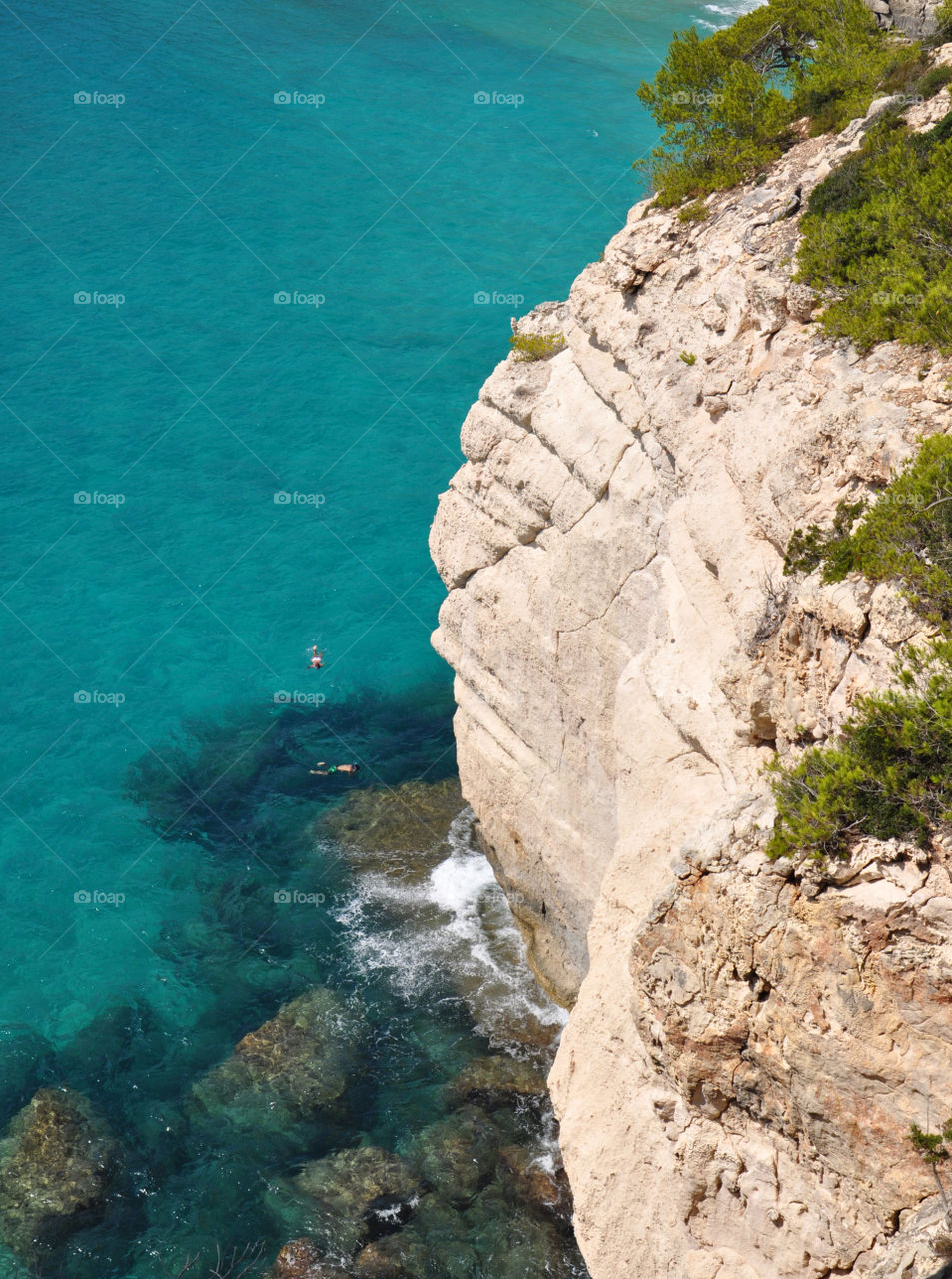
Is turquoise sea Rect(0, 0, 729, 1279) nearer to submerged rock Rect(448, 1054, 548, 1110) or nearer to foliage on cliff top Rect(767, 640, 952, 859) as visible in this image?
submerged rock Rect(448, 1054, 548, 1110)

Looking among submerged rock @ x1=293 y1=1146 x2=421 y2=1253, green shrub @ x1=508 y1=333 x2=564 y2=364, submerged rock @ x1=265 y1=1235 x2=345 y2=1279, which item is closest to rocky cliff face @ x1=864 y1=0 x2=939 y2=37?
green shrub @ x1=508 y1=333 x2=564 y2=364

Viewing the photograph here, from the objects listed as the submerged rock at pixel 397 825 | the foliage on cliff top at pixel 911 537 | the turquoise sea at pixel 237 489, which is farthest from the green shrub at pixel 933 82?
the submerged rock at pixel 397 825

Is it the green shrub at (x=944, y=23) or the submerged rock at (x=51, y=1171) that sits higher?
the green shrub at (x=944, y=23)

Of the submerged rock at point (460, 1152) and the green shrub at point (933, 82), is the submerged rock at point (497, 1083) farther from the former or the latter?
the green shrub at point (933, 82)

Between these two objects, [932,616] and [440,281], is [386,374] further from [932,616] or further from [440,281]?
[932,616]

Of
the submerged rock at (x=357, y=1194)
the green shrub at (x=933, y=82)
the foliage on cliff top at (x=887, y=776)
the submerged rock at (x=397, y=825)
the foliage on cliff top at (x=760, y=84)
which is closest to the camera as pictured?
the foliage on cliff top at (x=887, y=776)

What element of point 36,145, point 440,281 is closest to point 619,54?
point 440,281
